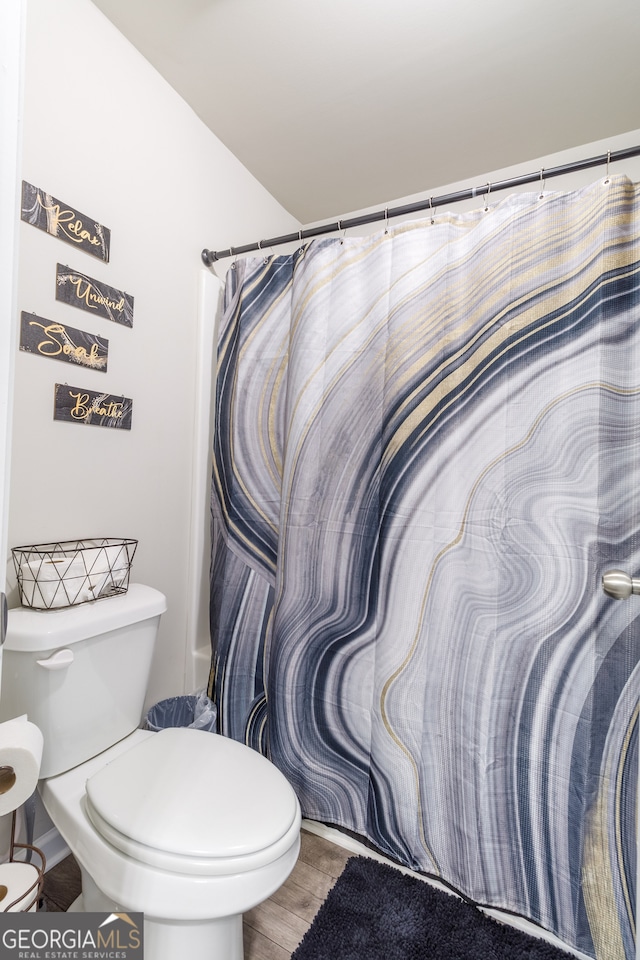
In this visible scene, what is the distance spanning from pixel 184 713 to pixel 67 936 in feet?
2.83

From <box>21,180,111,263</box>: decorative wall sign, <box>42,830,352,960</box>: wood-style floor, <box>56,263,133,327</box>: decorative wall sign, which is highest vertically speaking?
<box>21,180,111,263</box>: decorative wall sign

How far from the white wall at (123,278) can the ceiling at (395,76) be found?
5.9 inches

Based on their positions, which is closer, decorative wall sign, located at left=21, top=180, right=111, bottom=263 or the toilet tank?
the toilet tank

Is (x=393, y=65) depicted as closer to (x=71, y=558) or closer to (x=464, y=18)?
(x=464, y=18)

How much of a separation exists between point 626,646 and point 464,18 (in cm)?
165

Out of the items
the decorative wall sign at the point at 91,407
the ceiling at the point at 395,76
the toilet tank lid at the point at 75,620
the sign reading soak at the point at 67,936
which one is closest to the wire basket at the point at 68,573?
the toilet tank lid at the point at 75,620

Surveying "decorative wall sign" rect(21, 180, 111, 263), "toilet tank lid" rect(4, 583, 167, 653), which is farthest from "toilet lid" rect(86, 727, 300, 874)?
"decorative wall sign" rect(21, 180, 111, 263)

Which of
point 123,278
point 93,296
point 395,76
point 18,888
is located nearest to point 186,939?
point 18,888

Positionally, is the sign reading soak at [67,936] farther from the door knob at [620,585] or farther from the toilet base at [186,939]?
the door knob at [620,585]

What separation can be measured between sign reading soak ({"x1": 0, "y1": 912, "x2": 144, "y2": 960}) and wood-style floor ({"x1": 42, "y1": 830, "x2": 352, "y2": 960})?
1.54 ft

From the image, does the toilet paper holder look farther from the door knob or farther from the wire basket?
the door knob

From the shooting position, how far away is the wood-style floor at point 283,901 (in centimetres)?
110

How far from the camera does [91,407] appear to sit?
1.31m

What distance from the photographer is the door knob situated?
79 cm
